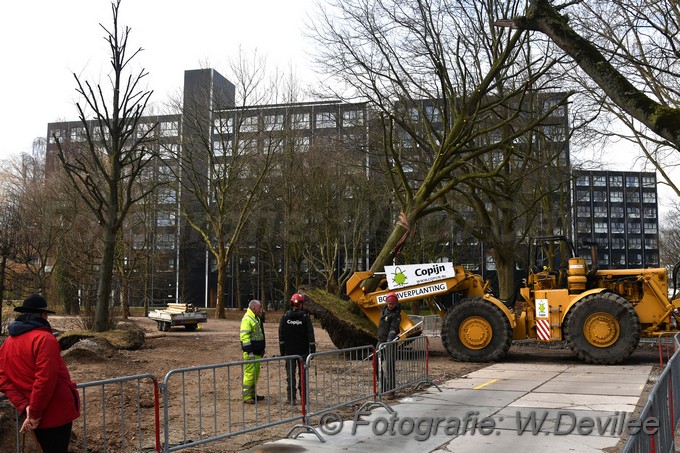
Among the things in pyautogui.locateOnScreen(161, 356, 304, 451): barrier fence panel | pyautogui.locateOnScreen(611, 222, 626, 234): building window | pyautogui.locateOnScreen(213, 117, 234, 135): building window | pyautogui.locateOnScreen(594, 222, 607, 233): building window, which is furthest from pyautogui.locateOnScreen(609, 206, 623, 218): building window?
pyautogui.locateOnScreen(161, 356, 304, 451): barrier fence panel

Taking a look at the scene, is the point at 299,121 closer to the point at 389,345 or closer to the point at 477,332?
the point at 477,332

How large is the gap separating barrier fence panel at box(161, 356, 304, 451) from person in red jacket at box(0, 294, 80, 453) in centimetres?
159

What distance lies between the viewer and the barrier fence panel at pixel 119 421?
22.8 ft

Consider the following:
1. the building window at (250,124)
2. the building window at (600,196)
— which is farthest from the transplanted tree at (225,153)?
the building window at (600,196)

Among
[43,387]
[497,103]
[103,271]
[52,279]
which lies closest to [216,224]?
[52,279]

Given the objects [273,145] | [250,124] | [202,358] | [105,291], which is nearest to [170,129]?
[250,124]

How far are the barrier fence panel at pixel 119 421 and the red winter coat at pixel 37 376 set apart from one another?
1.16 m

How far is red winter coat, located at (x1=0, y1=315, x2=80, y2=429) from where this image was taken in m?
5.21

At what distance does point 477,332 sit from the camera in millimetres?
16656

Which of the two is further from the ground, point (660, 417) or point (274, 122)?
point (274, 122)

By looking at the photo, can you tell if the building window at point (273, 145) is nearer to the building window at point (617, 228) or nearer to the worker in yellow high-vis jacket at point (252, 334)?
the worker in yellow high-vis jacket at point (252, 334)

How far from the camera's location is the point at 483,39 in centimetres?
2250

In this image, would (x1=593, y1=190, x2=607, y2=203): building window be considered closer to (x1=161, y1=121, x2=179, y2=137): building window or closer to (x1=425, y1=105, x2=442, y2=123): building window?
(x1=161, y1=121, x2=179, y2=137): building window

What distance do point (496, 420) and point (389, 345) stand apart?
2.50 m
